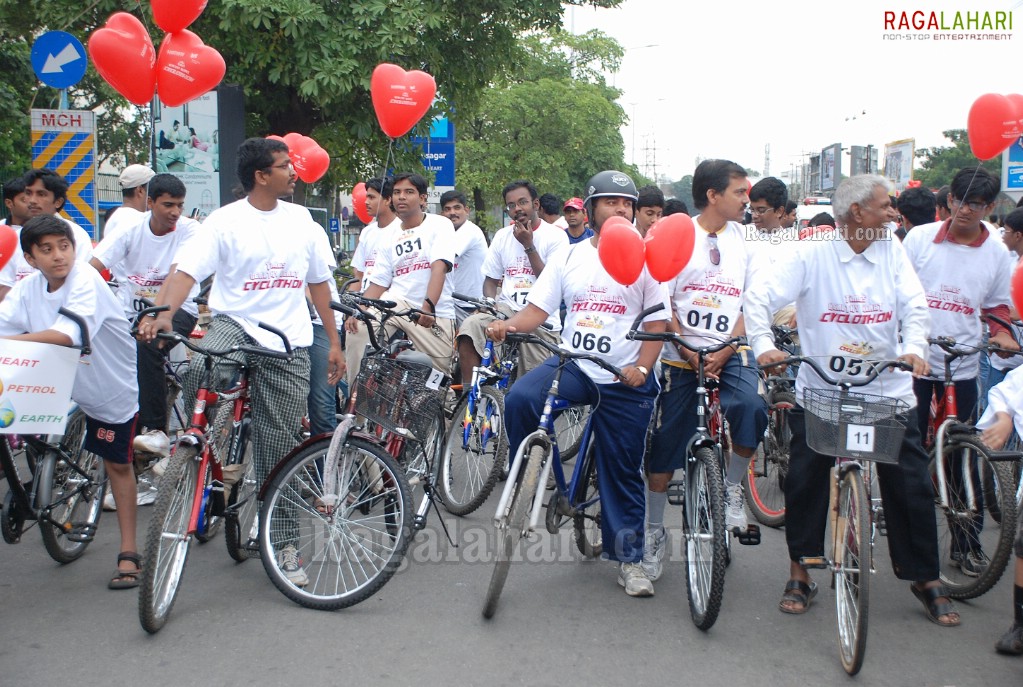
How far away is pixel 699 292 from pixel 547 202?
6442mm

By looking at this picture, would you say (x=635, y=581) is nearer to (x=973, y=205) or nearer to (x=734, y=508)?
(x=734, y=508)

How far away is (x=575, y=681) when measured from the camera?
412cm

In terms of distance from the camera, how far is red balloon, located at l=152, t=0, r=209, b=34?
7.38 metres

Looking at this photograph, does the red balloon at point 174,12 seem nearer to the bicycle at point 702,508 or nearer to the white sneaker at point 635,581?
the bicycle at point 702,508

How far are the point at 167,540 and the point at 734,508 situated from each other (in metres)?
2.83

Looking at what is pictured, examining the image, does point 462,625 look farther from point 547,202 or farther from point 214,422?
point 547,202

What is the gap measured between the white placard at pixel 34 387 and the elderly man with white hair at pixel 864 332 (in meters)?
2.99

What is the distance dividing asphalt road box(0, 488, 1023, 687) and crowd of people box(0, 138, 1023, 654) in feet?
0.68

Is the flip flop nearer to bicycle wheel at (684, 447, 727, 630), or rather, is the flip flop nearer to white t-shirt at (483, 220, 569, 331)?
bicycle wheel at (684, 447, 727, 630)

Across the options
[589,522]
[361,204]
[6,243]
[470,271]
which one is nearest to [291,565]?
[589,522]

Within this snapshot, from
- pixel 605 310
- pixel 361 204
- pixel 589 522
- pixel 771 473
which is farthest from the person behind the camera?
pixel 361 204

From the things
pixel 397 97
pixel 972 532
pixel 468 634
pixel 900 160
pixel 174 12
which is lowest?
pixel 468 634

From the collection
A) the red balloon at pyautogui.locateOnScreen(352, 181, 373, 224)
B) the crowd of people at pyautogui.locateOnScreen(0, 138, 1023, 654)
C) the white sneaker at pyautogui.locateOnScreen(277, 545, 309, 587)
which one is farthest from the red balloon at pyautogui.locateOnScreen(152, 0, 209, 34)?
the red balloon at pyautogui.locateOnScreen(352, 181, 373, 224)

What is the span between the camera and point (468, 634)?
460cm
